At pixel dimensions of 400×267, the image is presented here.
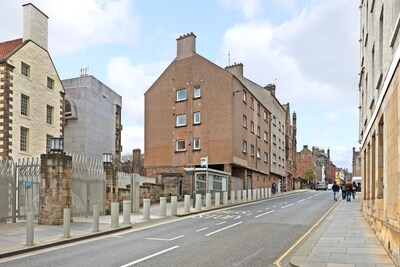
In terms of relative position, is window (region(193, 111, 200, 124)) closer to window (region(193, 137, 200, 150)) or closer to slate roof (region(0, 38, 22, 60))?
window (region(193, 137, 200, 150))

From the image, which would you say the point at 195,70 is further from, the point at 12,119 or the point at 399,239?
the point at 399,239

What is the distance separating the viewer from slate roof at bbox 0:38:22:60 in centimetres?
3205

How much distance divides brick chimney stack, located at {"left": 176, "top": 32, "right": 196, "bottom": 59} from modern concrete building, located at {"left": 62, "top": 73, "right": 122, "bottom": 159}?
16896 millimetres

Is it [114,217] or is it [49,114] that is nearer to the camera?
[114,217]

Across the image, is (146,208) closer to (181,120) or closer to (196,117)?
(196,117)

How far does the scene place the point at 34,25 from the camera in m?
33.7

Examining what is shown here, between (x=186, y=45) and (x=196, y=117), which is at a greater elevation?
(x=186, y=45)

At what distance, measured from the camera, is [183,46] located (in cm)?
4075

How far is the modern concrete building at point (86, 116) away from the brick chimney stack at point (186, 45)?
55.4 feet

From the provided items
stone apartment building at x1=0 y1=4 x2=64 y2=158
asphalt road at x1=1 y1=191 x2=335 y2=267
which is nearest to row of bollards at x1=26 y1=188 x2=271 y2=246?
asphalt road at x1=1 y1=191 x2=335 y2=267

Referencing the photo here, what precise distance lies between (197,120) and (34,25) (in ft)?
55.0

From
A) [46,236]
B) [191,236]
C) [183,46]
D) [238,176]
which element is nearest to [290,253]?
[191,236]

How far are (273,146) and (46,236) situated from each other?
45.0 m

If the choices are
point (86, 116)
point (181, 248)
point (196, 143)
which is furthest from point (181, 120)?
point (181, 248)
